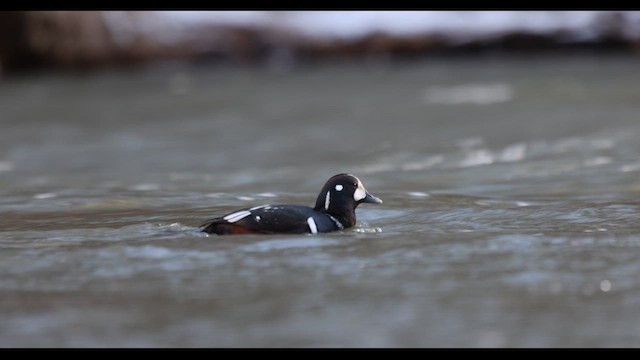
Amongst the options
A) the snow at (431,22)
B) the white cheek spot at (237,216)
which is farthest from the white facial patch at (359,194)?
the snow at (431,22)

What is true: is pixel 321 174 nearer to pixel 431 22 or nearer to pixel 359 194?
pixel 359 194

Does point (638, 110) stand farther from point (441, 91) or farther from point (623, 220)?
point (623, 220)

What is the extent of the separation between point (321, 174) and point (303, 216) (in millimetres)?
3541

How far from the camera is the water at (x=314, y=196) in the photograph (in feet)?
19.5

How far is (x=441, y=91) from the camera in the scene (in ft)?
51.5

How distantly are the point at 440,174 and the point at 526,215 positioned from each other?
2477 millimetres

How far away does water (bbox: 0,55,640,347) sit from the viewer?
19.5ft

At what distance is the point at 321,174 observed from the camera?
11312 millimetres

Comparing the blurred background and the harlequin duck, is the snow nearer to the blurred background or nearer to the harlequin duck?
the blurred background

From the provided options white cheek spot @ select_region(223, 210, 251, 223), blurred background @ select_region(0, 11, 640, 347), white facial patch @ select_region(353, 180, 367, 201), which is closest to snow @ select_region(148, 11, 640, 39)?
blurred background @ select_region(0, 11, 640, 347)

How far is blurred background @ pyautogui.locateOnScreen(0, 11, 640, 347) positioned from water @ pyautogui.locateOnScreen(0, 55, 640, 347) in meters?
0.03

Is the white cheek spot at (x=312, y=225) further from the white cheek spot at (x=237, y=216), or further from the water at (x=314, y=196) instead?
the white cheek spot at (x=237, y=216)

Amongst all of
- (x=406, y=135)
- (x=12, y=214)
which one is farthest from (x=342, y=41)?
(x=12, y=214)

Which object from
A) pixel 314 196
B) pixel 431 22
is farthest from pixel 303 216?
pixel 431 22
